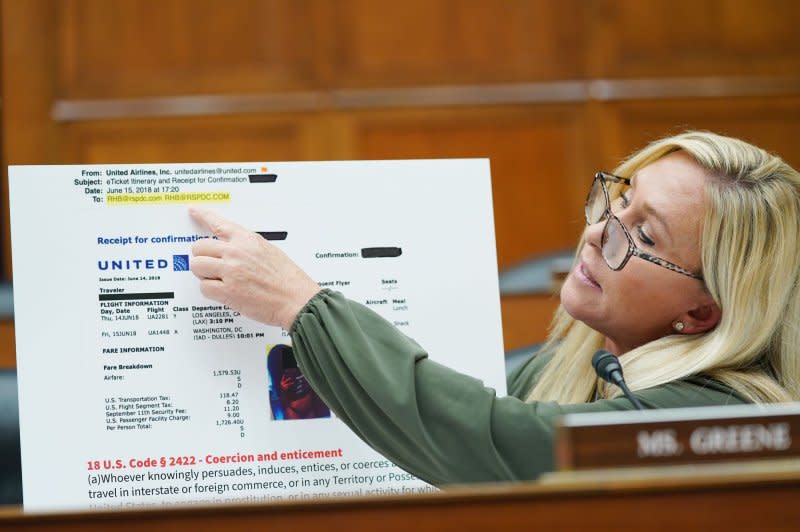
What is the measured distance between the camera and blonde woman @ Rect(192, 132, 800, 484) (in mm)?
1361

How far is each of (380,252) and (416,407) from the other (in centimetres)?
33

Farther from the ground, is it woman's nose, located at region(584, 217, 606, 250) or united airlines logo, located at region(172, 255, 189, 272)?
woman's nose, located at region(584, 217, 606, 250)

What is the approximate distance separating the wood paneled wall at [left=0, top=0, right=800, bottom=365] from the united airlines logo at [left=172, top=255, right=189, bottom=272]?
2025 millimetres

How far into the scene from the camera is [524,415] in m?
1.37

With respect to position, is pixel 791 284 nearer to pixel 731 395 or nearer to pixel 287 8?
pixel 731 395

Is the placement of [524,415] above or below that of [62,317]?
below

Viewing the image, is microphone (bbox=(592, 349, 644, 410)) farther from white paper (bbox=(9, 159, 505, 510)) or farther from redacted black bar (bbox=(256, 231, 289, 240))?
redacted black bar (bbox=(256, 231, 289, 240))

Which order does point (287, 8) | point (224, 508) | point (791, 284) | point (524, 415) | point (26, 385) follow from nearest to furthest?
1. point (224, 508)
2. point (524, 415)
3. point (26, 385)
4. point (791, 284)
5. point (287, 8)

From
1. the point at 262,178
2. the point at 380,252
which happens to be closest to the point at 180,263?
the point at 262,178

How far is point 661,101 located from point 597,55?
0.84 ft

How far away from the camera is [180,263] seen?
4.99ft

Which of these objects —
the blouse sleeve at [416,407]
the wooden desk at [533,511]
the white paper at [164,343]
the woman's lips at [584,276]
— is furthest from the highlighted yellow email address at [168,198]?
the wooden desk at [533,511]

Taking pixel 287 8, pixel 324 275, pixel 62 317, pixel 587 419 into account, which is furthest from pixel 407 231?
pixel 287 8

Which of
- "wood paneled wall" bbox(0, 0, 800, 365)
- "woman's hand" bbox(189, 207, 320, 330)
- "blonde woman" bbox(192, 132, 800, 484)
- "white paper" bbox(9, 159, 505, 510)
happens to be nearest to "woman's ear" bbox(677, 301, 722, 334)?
"blonde woman" bbox(192, 132, 800, 484)
